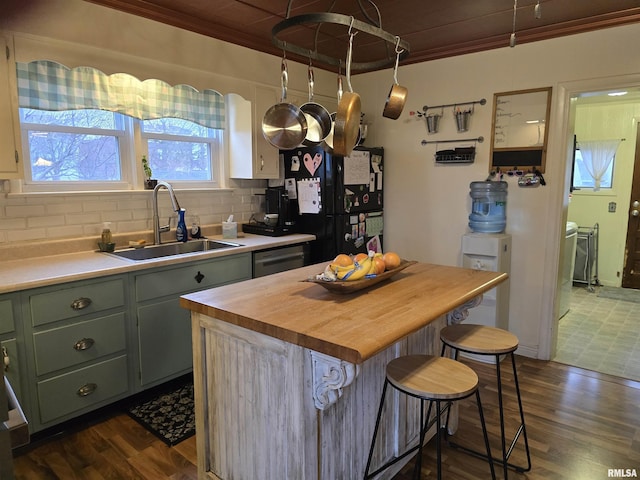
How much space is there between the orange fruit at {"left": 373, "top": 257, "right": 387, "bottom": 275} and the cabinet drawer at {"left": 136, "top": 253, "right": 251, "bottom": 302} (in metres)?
1.32

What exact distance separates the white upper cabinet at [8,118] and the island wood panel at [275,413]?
4.70 feet

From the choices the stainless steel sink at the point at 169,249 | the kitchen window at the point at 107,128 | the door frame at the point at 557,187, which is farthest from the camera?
the door frame at the point at 557,187

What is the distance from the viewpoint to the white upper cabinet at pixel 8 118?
2.24m

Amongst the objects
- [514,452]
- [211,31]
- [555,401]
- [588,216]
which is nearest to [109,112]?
[211,31]

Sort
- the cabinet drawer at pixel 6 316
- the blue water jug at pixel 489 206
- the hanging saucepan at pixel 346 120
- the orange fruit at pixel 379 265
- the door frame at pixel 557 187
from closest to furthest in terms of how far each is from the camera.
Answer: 1. the hanging saucepan at pixel 346 120
2. the orange fruit at pixel 379 265
3. the cabinet drawer at pixel 6 316
4. the door frame at pixel 557 187
5. the blue water jug at pixel 489 206

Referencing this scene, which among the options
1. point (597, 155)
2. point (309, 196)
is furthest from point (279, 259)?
point (597, 155)

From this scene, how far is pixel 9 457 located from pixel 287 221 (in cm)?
301

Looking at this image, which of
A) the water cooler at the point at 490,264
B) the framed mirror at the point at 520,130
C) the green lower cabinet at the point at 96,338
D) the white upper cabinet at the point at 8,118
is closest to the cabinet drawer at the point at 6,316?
the green lower cabinet at the point at 96,338

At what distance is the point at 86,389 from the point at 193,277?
0.84m

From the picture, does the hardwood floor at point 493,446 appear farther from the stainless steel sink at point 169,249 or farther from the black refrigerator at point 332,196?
the black refrigerator at point 332,196

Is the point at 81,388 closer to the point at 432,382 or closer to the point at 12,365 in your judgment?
the point at 12,365

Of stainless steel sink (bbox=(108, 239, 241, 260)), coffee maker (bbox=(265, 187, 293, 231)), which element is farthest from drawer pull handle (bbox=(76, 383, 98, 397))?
coffee maker (bbox=(265, 187, 293, 231))

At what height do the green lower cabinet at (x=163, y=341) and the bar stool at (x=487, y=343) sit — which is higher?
the bar stool at (x=487, y=343)

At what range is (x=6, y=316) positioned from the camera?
2.01 m
